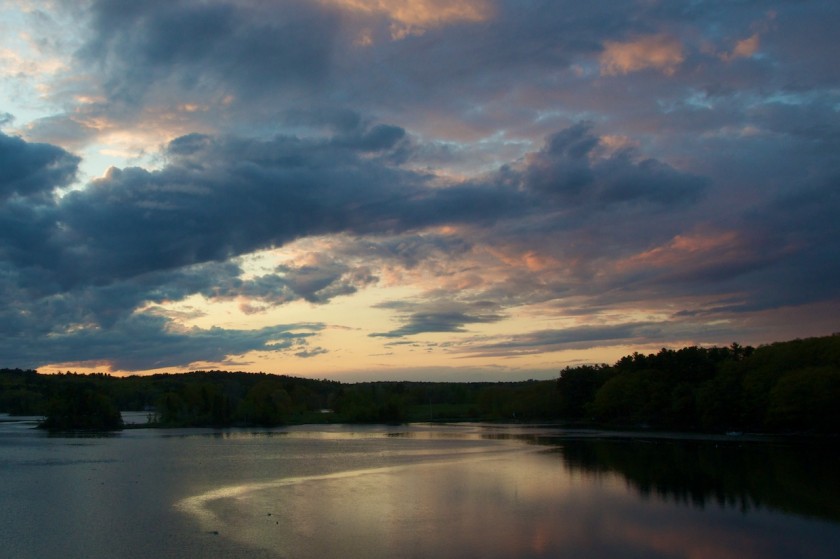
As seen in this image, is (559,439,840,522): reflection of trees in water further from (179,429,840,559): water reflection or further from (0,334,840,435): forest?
(0,334,840,435): forest

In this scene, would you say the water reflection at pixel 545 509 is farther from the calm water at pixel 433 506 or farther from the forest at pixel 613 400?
the forest at pixel 613 400

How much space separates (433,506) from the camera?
1128 inches

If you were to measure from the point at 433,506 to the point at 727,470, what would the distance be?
21308 millimetres

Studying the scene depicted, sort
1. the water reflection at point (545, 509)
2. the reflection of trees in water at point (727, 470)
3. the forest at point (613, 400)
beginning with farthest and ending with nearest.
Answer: the forest at point (613, 400) → the reflection of trees in water at point (727, 470) → the water reflection at point (545, 509)

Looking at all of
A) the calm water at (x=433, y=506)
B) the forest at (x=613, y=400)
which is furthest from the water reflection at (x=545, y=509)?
the forest at (x=613, y=400)

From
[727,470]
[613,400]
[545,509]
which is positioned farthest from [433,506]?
[613,400]

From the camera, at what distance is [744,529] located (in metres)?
24.3

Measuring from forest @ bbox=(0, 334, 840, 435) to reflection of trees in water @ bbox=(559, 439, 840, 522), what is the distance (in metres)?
10.2

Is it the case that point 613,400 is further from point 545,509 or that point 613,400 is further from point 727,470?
point 545,509

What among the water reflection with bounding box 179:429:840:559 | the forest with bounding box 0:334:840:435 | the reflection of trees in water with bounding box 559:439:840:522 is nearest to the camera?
the water reflection with bounding box 179:429:840:559

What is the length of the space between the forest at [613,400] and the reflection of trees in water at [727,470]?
10205 mm

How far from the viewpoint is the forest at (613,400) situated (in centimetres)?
6612

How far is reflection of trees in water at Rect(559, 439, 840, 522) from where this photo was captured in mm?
30109

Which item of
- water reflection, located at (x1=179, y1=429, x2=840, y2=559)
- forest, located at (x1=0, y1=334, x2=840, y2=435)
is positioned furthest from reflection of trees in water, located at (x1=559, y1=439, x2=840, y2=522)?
forest, located at (x1=0, y1=334, x2=840, y2=435)
